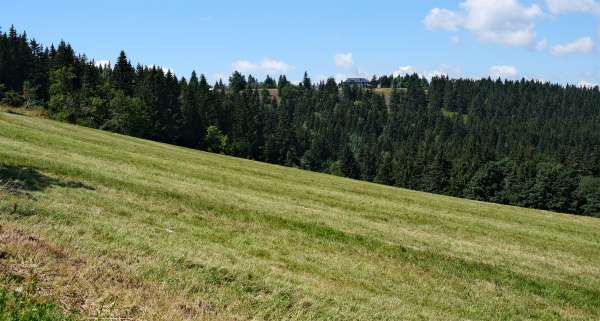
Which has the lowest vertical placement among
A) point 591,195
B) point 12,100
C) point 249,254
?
point 591,195

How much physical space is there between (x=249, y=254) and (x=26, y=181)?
27.3 ft

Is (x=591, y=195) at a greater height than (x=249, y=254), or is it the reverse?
(x=249, y=254)

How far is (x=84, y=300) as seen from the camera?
7203mm

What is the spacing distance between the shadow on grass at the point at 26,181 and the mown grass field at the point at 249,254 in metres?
0.10

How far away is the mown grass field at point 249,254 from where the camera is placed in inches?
320

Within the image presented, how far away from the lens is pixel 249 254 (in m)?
12.5

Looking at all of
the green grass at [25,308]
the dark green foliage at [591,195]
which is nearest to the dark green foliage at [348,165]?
the dark green foliage at [591,195]

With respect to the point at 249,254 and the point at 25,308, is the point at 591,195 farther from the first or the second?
the point at 25,308

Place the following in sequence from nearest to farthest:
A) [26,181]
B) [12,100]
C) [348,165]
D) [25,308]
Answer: [25,308] < [26,181] < [12,100] < [348,165]

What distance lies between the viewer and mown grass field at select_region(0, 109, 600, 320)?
320 inches

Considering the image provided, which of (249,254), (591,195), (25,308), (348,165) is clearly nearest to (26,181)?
(249,254)

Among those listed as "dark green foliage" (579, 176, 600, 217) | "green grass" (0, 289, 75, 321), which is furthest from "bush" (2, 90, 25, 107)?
"dark green foliage" (579, 176, 600, 217)

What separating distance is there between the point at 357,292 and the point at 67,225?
22.6ft

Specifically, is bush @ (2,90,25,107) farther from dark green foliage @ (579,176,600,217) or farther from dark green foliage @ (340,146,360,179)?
dark green foliage @ (579,176,600,217)
